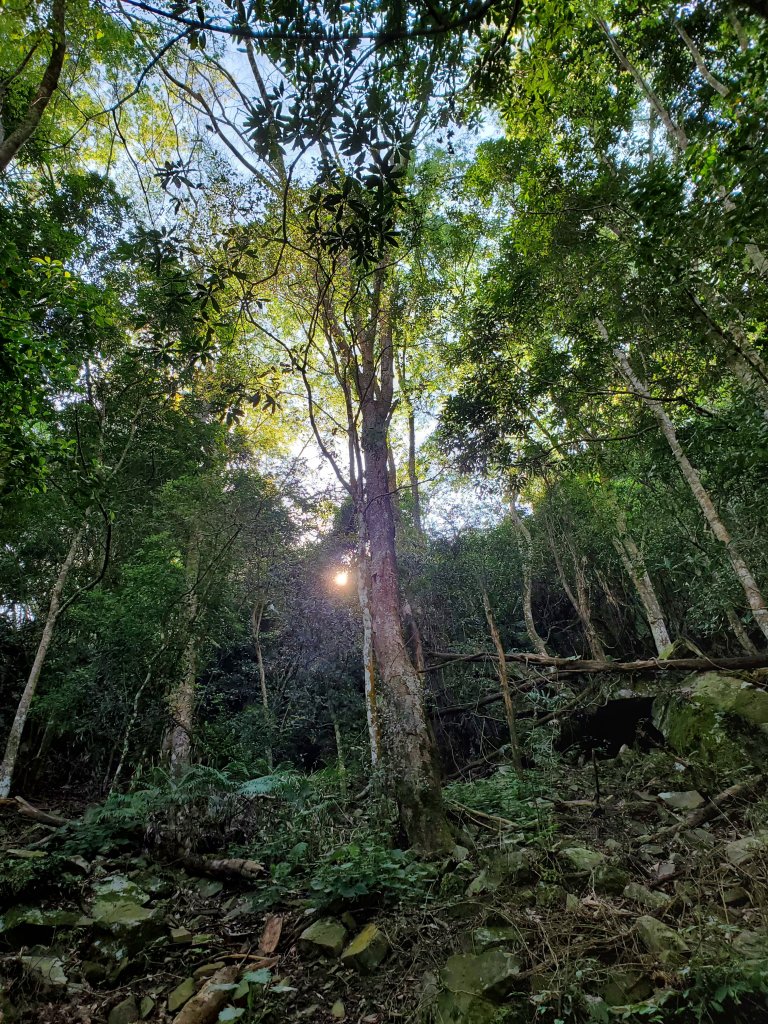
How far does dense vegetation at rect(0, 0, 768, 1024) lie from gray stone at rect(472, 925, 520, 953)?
0.03m

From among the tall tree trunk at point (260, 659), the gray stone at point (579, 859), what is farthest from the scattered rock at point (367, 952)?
the tall tree trunk at point (260, 659)

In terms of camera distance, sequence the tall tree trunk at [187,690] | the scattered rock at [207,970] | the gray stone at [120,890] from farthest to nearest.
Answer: the tall tree trunk at [187,690] → the gray stone at [120,890] → the scattered rock at [207,970]

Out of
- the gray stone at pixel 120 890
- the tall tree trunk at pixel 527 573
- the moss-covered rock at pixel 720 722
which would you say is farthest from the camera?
the tall tree trunk at pixel 527 573

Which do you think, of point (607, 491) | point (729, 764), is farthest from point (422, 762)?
point (607, 491)

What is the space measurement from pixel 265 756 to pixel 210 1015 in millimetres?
9121

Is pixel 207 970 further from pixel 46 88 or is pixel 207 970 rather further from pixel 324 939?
pixel 46 88

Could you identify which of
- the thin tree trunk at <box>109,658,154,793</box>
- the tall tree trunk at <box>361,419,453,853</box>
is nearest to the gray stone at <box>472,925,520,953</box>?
the tall tree trunk at <box>361,419,453,853</box>

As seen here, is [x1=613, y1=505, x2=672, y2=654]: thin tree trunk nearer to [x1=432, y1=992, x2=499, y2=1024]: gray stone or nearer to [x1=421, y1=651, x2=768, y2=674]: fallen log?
[x1=421, y1=651, x2=768, y2=674]: fallen log

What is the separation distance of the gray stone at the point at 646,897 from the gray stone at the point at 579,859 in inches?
11.6

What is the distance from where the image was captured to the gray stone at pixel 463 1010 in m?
2.24

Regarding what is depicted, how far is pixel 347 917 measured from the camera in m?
3.36

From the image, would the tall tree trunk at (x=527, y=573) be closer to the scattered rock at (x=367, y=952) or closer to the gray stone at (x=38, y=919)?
the scattered rock at (x=367, y=952)

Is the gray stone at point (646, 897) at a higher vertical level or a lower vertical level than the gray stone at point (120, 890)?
lower

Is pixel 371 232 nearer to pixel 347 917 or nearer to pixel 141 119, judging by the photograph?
pixel 347 917
